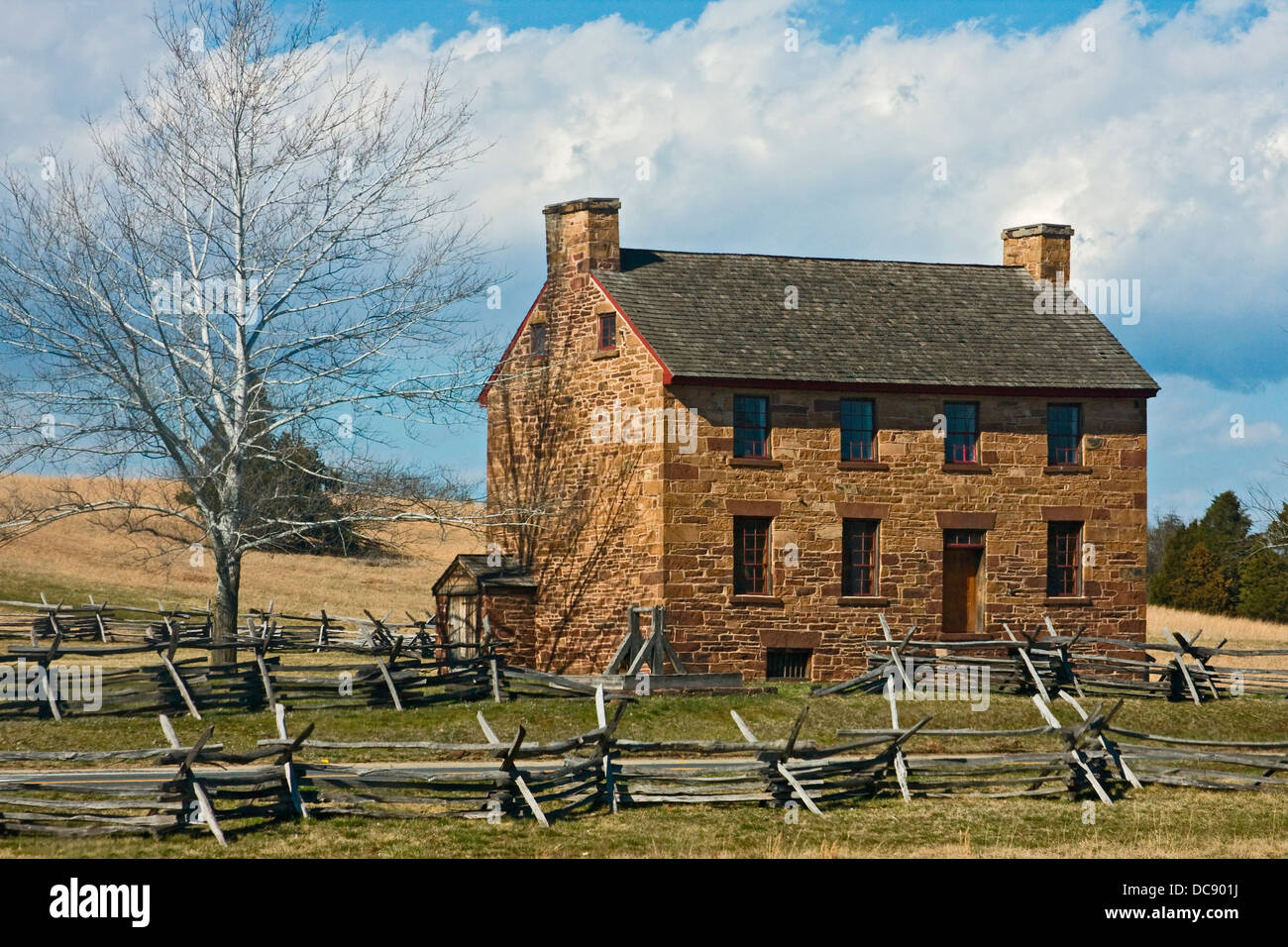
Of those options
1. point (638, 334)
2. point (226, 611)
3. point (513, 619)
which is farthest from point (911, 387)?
point (226, 611)

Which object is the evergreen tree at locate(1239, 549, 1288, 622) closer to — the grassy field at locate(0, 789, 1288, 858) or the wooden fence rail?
the wooden fence rail

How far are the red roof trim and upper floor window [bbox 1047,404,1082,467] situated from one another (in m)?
0.36

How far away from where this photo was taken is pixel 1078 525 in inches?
1214

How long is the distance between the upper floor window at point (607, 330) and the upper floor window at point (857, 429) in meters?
4.59

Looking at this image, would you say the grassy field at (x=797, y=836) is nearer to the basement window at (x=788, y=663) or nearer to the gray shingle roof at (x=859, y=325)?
the basement window at (x=788, y=663)

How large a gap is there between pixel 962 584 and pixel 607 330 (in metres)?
8.40

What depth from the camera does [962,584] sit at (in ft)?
98.7

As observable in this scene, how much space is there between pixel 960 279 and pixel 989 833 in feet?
59.1

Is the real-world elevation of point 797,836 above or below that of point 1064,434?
below

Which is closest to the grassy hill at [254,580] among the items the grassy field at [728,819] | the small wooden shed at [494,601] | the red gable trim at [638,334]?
the small wooden shed at [494,601]

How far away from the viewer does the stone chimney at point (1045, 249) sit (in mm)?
33750

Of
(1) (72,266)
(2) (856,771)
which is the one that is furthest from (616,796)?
(1) (72,266)

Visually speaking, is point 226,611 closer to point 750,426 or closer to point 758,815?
point 750,426
